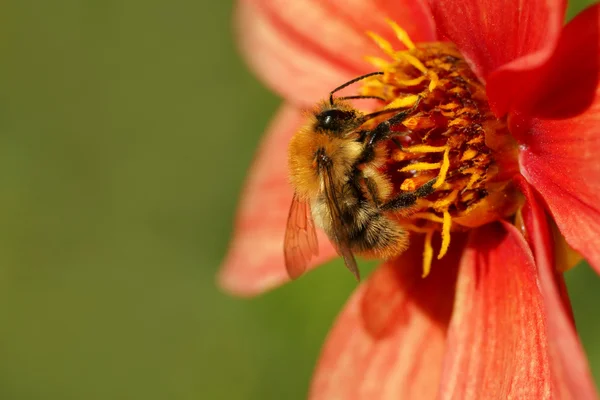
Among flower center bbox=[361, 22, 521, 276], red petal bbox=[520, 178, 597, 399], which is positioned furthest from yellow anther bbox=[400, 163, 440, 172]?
red petal bbox=[520, 178, 597, 399]

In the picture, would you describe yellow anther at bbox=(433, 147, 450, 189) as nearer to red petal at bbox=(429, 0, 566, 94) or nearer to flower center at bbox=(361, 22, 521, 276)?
flower center at bbox=(361, 22, 521, 276)

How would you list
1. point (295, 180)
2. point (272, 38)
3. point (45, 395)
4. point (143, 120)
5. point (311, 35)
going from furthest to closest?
point (143, 120)
point (45, 395)
point (272, 38)
point (311, 35)
point (295, 180)

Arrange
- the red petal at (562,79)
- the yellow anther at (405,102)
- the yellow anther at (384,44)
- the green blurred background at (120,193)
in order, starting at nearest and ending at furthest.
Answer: the red petal at (562,79), the yellow anther at (405,102), the yellow anther at (384,44), the green blurred background at (120,193)

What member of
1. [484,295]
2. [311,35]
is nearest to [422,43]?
[311,35]

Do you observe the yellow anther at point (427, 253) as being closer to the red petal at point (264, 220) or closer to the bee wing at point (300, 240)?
A: the bee wing at point (300, 240)

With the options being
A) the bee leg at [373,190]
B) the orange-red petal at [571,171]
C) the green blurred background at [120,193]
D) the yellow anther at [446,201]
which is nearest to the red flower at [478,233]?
the orange-red petal at [571,171]

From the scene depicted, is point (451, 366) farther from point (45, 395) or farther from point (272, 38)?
point (45, 395)
